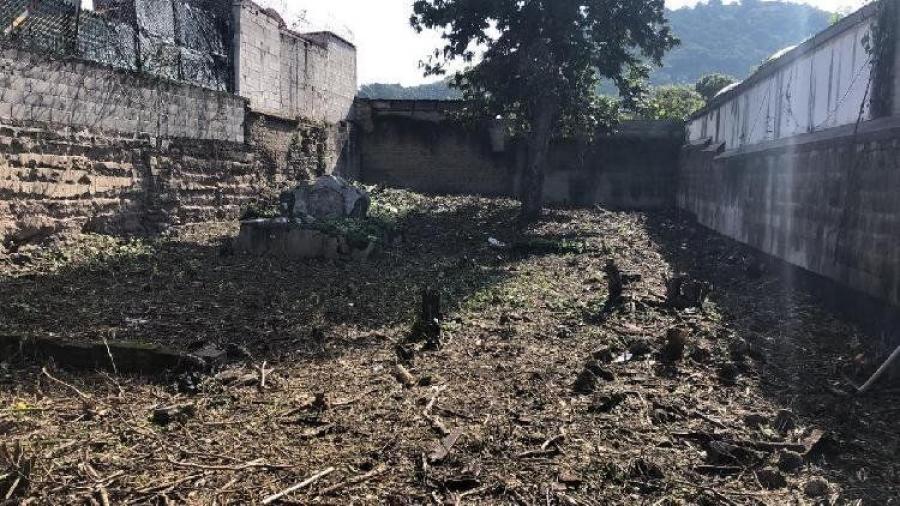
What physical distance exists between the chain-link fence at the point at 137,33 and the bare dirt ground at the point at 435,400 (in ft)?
9.33

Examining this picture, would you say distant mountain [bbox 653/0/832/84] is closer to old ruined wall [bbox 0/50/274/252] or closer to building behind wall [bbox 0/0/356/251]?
building behind wall [bbox 0/0/356/251]

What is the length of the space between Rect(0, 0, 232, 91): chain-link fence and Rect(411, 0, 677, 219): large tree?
4446 mm

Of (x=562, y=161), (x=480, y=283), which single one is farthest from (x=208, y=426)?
(x=562, y=161)

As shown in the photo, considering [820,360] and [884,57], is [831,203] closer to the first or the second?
[884,57]

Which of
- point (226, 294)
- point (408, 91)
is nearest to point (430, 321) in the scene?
point (226, 294)

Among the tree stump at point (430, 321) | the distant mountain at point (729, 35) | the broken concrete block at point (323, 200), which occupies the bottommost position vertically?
the tree stump at point (430, 321)

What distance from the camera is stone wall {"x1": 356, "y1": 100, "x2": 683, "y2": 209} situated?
19188mm

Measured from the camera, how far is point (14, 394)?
13.2 feet

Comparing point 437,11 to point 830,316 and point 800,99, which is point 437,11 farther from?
point 830,316

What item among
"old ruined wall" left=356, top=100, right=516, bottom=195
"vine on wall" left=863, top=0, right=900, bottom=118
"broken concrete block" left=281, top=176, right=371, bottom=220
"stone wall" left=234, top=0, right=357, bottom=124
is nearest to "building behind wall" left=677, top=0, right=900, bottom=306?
"vine on wall" left=863, top=0, right=900, bottom=118

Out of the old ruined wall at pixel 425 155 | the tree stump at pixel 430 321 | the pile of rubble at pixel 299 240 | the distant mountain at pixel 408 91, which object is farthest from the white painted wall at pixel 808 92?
the distant mountain at pixel 408 91

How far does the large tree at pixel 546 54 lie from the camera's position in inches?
537

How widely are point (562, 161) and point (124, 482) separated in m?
17.7

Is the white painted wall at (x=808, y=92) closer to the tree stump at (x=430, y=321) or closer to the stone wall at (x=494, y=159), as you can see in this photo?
the tree stump at (x=430, y=321)
